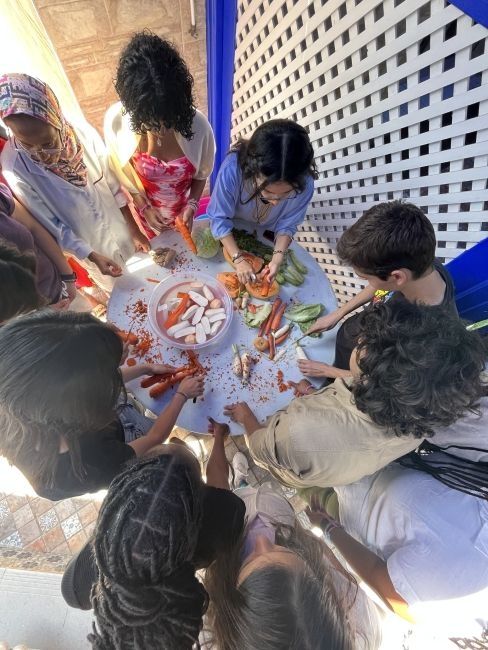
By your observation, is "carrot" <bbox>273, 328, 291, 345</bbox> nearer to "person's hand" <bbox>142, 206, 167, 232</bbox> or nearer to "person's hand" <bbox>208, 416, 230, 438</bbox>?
"person's hand" <bbox>208, 416, 230, 438</bbox>

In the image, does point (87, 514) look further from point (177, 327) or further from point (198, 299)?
point (198, 299)

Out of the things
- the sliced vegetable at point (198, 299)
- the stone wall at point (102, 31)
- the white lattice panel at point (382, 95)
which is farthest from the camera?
the stone wall at point (102, 31)

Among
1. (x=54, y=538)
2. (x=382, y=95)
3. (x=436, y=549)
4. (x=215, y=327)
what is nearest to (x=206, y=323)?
(x=215, y=327)

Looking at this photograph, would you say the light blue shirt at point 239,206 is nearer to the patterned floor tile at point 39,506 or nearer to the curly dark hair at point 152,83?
the curly dark hair at point 152,83

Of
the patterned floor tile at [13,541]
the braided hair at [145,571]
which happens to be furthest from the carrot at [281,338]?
the patterned floor tile at [13,541]

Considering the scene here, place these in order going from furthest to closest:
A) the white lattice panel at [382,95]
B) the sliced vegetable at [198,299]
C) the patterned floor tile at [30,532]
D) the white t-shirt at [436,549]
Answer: the patterned floor tile at [30,532], the sliced vegetable at [198,299], the white lattice panel at [382,95], the white t-shirt at [436,549]

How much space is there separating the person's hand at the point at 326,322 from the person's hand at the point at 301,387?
34 centimetres

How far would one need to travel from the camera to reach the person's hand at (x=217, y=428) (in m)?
1.86

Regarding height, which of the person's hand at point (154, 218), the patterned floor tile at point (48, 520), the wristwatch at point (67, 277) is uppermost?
the person's hand at point (154, 218)

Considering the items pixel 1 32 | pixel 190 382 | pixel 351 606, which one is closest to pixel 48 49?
pixel 1 32

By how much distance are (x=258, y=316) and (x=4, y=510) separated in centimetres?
243

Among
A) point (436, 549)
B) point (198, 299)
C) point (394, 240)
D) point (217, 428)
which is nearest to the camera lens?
point (436, 549)

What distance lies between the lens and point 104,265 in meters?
2.26

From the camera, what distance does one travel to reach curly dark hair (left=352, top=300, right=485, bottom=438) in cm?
123
